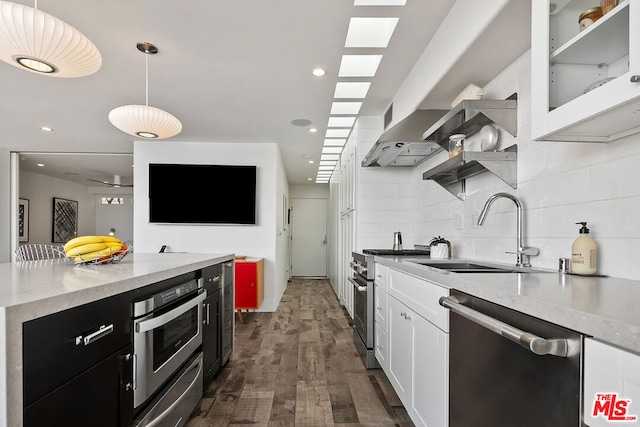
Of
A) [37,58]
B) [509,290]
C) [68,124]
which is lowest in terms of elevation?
[509,290]

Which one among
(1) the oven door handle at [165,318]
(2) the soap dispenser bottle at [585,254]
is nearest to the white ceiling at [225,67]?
(2) the soap dispenser bottle at [585,254]

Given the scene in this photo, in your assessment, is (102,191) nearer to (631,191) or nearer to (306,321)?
(306,321)

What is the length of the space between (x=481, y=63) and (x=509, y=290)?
4.91 feet

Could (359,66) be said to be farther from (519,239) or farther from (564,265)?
(564,265)

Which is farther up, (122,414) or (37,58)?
(37,58)

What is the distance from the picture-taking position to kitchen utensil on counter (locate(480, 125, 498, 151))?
2094 mm

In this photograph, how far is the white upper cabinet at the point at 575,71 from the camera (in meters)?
1.03

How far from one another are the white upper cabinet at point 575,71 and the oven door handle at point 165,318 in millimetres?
1587

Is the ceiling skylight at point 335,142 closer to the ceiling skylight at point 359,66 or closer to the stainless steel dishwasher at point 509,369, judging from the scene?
the ceiling skylight at point 359,66

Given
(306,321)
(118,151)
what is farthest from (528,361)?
(118,151)

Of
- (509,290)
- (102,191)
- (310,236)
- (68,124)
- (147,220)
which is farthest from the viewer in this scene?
(102,191)

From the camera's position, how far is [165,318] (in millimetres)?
1461

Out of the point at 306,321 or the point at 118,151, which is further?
the point at 118,151

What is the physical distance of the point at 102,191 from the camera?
984cm
